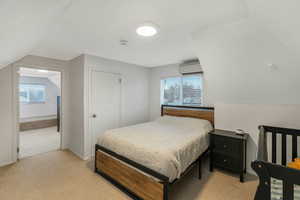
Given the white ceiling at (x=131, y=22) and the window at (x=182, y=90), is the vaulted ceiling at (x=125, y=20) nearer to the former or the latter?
the white ceiling at (x=131, y=22)

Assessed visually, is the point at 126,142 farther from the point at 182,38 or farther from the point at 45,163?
the point at 45,163

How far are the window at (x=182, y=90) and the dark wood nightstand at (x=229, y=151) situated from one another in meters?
1.22

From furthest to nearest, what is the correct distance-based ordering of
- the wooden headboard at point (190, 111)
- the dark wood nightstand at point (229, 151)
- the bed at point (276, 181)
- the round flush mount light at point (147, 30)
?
the wooden headboard at point (190, 111) < the dark wood nightstand at point (229, 151) < the round flush mount light at point (147, 30) < the bed at point (276, 181)

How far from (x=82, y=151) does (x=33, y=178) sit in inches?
35.3

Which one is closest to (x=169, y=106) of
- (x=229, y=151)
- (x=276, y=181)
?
(x=229, y=151)

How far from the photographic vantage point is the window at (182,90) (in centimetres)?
362

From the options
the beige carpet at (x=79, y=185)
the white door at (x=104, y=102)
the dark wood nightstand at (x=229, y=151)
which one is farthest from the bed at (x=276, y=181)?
the white door at (x=104, y=102)

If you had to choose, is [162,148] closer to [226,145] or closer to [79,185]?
[226,145]

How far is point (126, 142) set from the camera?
83.1 inches

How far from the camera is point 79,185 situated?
2158 mm

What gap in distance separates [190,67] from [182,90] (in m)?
0.74

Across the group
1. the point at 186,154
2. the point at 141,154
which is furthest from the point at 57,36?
the point at 186,154

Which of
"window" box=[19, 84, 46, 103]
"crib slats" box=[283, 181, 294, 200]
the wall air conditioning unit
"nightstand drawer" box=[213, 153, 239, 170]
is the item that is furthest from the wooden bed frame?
"window" box=[19, 84, 46, 103]

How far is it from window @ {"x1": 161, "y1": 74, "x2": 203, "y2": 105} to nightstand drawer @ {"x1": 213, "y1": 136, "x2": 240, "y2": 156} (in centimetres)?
123
